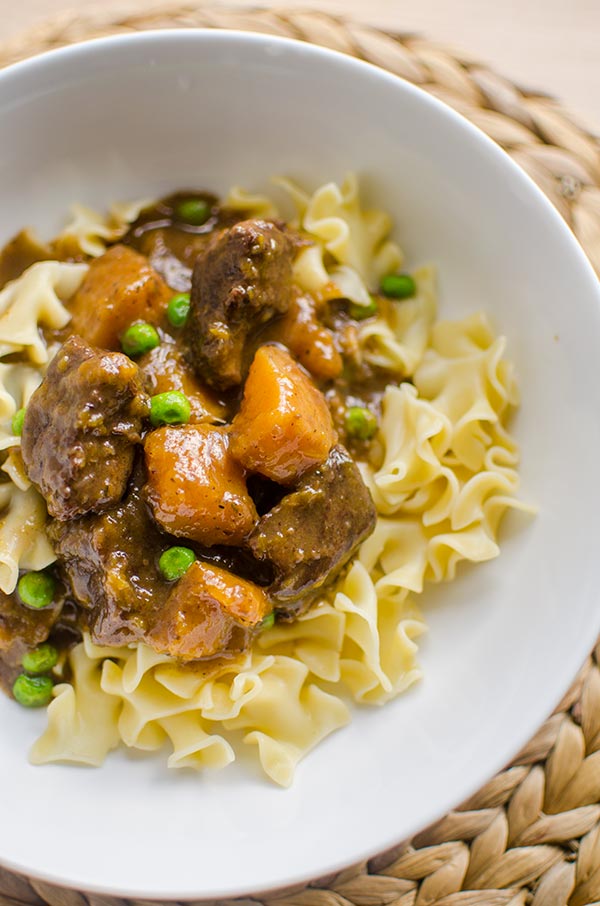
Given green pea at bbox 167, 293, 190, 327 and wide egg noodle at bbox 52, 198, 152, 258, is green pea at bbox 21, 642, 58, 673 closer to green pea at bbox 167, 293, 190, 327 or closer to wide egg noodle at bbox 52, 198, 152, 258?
green pea at bbox 167, 293, 190, 327

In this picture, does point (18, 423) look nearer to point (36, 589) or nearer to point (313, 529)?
point (36, 589)

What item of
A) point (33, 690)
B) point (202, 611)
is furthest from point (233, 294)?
point (33, 690)

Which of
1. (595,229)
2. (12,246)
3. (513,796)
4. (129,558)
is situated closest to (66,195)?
(12,246)

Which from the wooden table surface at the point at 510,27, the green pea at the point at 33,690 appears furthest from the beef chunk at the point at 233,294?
the wooden table surface at the point at 510,27

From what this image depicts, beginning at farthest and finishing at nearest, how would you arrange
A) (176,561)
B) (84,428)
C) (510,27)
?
(510,27), (176,561), (84,428)

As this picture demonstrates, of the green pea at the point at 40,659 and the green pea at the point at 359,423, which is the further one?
the green pea at the point at 359,423

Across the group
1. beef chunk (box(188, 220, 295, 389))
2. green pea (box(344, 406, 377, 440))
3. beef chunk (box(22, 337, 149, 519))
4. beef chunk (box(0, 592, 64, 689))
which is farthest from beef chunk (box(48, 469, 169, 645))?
green pea (box(344, 406, 377, 440))

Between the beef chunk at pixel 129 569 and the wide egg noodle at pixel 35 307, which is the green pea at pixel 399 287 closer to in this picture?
the wide egg noodle at pixel 35 307
